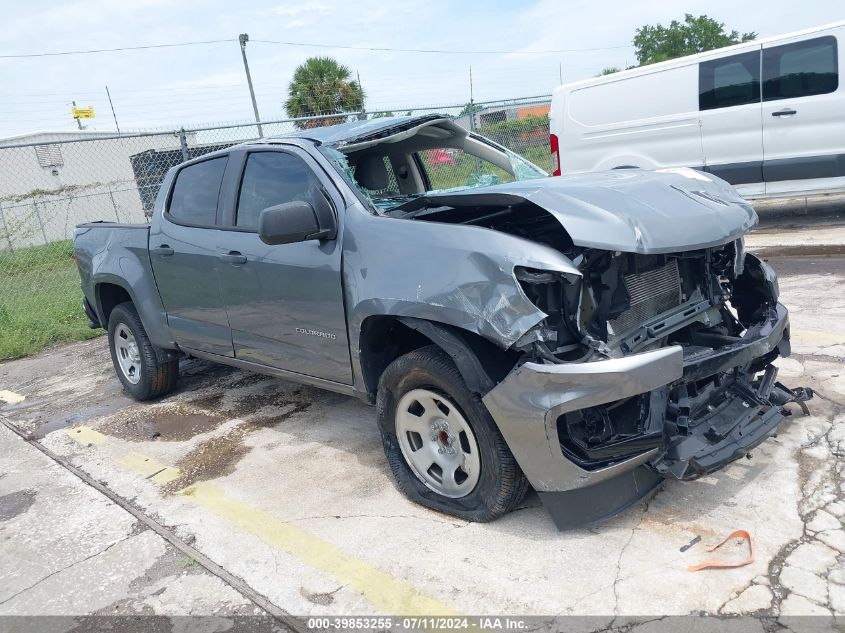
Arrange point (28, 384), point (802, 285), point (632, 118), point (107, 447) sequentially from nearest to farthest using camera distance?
point (107, 447) → point (802, 285) → point (28, 384) → point (632, 118)

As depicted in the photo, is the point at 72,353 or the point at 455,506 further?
the point at 72,353

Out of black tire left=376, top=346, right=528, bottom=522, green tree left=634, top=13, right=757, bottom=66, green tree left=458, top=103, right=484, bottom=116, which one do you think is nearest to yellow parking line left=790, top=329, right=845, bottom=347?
black tire left=376, top=346, right=528, bottom=522

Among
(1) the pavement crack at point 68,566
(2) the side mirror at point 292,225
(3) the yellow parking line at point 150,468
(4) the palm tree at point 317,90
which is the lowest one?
(3) the yellow parking line at point 150,468

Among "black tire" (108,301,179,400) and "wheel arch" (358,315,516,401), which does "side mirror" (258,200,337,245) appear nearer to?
"wheel arch" (358,315,516,401)

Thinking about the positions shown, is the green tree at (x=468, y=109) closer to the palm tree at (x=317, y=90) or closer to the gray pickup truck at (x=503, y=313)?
the gray pickup truck at (x=503, y=313)

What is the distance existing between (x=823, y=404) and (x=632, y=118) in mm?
6210

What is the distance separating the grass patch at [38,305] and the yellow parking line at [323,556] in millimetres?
5473

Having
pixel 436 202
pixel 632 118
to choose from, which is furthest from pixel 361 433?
pixel 632 118

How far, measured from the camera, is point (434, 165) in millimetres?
5250

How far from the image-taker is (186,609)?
2965 millimetres

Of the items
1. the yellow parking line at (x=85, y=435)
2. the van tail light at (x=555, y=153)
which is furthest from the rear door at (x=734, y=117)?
the yellow parking line at (x=85, y=435)

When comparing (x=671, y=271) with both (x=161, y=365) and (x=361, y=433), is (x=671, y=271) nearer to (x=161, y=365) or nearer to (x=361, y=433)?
(x=361, y=433)

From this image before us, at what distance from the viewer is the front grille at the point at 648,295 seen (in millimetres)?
3209

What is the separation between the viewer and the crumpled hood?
9.72 feet
